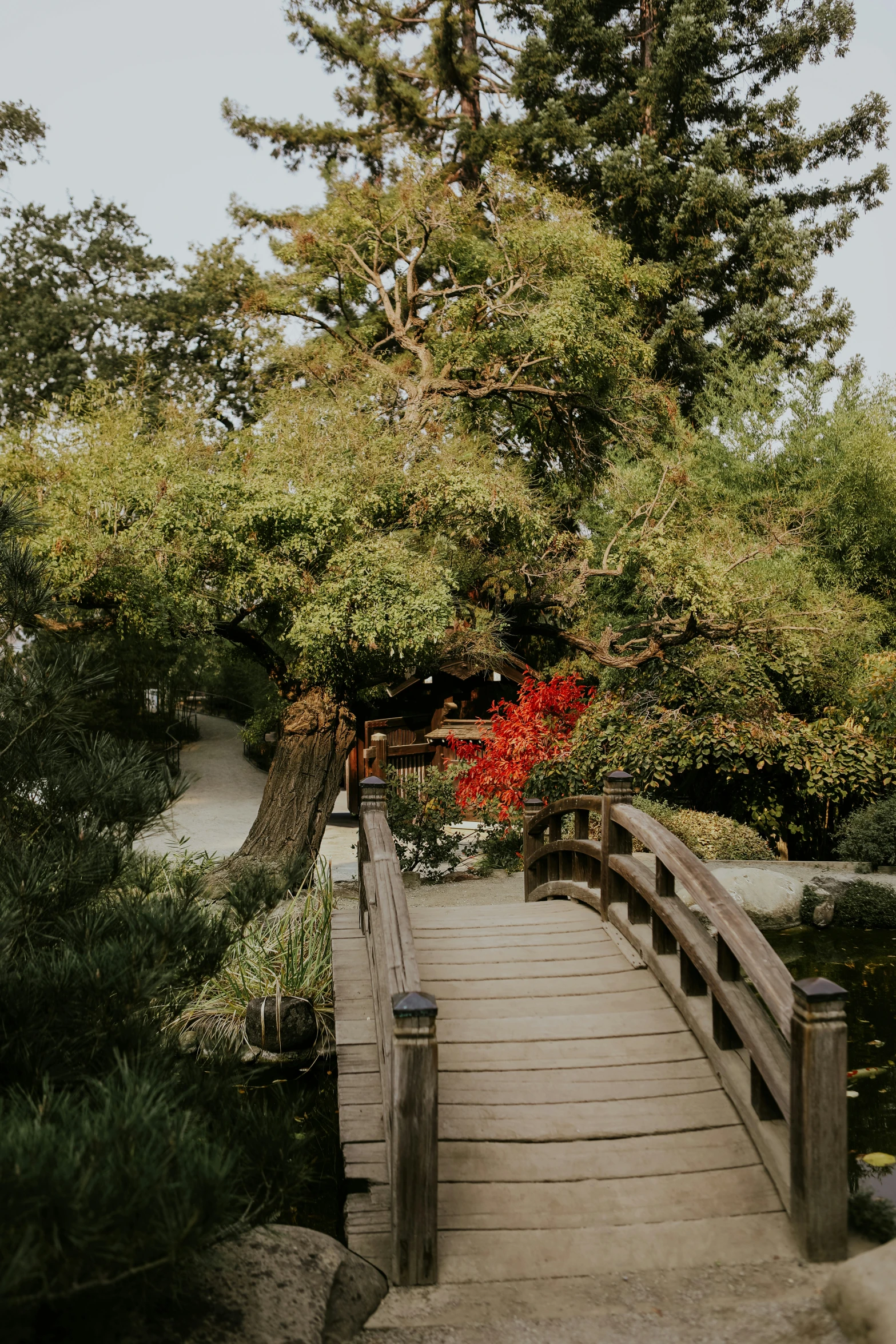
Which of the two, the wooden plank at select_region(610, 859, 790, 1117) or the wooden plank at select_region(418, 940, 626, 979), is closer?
the wooden plank at select_region(610, 859, 790, 1117)

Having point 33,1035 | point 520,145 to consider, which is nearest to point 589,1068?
point 33,1035

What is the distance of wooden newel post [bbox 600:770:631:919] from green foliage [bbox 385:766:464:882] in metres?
4.53

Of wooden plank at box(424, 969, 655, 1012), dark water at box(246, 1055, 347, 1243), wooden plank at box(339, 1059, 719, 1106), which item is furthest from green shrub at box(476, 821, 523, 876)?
wooden plank at box(339, 1059, 719, 1106)

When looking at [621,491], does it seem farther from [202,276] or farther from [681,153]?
[202,276]

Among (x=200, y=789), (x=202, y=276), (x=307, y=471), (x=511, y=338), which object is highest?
(x=202, y=276)

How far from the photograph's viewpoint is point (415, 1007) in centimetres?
319

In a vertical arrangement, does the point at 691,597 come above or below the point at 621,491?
below

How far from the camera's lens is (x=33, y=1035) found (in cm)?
290

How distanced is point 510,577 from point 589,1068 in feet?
25.7

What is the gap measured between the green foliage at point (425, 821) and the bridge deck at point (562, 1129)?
501 cm

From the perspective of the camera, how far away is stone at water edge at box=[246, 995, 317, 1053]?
6.23 meters

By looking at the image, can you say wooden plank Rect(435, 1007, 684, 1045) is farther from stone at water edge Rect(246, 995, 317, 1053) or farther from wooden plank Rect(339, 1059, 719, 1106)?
stone at water edge Rect(246, 995, 317, 1053)

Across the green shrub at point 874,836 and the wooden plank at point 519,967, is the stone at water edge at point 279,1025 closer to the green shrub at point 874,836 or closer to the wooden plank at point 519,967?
the wooden plank at point 519,967

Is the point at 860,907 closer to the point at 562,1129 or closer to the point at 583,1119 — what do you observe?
the point at 583,1119
